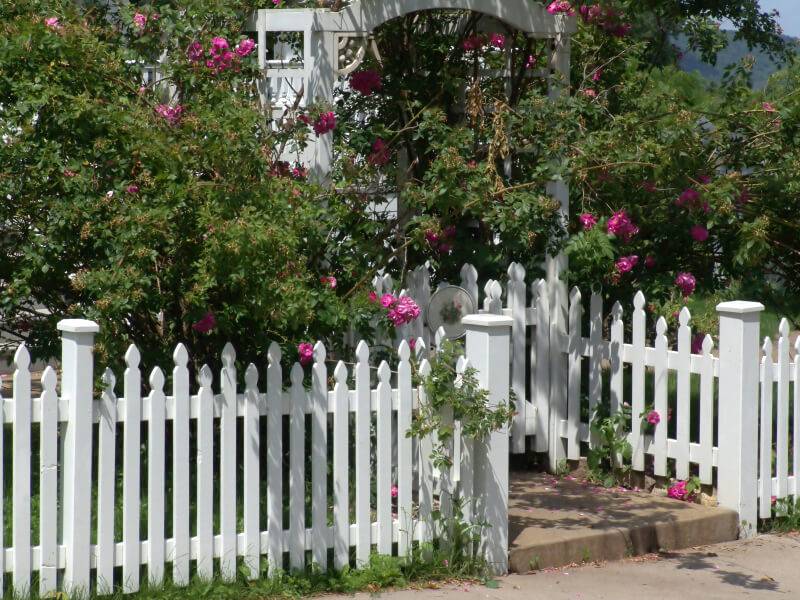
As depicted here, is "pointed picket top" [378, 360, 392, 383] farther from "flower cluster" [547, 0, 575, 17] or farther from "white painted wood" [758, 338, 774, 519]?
"flower cluster" [547, 0, 575, 17]

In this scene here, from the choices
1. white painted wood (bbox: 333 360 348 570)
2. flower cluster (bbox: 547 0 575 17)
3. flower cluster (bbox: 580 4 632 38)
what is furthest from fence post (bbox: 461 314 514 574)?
flower cluster (bbox: 580 4 632 38)

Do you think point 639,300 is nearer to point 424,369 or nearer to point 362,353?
point 424,369

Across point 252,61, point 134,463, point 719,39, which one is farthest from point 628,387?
point 134,463

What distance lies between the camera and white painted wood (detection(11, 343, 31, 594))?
4.80 meters

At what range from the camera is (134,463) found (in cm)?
504

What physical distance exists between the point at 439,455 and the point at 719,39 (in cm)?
539

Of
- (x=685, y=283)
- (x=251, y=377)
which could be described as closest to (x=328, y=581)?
(x=251, y=377)

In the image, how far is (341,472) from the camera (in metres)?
5.57

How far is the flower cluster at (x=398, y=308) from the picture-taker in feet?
20.0

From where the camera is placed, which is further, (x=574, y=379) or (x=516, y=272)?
(x=574, y=379)

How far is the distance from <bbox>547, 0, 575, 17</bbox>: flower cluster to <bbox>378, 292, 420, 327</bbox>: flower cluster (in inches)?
91.1

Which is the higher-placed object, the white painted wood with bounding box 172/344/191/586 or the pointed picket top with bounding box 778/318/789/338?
the pointed picket top with bounding box 778/318/789/338

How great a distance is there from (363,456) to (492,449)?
0.62 metres

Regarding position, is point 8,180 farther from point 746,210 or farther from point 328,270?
point 746,210
